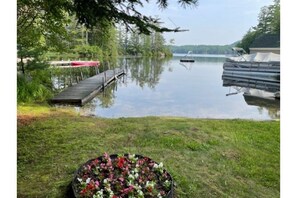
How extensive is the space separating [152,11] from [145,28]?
89mm

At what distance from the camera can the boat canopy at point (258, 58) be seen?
7.24 metres

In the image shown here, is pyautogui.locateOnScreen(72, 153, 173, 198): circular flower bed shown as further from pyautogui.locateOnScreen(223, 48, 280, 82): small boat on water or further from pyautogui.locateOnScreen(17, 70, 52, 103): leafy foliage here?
pyautogui.locateOnScreen(223, 48, 280, 82): small boat on water

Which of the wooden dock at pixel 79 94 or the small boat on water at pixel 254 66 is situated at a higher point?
the small boat on water at pixel 254 66

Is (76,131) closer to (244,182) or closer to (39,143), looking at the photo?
(39,143)

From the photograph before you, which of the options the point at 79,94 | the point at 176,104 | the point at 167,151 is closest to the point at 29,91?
the point at 79,94

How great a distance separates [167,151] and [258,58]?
22.2 feet

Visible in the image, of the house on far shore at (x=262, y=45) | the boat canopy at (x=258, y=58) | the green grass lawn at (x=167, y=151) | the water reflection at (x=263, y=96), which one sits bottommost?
the green grass lawn at (x=167, y=151)

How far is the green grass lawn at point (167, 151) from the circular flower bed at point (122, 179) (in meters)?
0.12

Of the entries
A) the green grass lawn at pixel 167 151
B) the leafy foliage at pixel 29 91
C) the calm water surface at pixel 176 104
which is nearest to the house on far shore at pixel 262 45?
the calm water surface at pixel 176 104

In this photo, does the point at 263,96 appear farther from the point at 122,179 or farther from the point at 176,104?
the point at 122,179

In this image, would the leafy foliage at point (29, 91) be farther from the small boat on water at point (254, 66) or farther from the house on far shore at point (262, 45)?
the house on far shore at point (262, 45)

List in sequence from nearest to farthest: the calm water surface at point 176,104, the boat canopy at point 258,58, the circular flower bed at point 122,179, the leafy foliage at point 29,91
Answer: the circular flower bed at point 122,179 < the leafy foliage at point 29,91 < the calm water surface at point 176,104 < the boat canopy at point 258,58

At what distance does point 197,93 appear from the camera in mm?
5586
